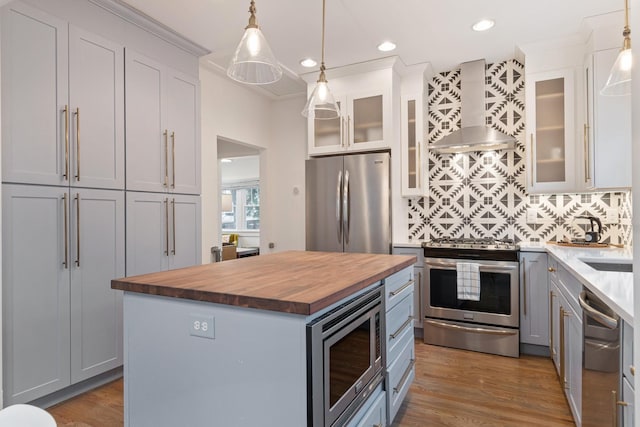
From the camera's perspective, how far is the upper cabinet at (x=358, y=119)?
376cm

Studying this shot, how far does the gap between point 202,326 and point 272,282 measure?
320mm

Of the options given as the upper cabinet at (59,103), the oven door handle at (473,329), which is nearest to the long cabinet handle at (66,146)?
the upper cabinet at (59,103)

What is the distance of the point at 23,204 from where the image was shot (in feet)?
7.07

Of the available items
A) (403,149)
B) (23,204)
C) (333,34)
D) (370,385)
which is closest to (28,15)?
(23,204)

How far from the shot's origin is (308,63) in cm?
380

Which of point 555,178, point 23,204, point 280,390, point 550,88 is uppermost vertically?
point 550,88

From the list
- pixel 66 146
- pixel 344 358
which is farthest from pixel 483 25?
pixel 66 146

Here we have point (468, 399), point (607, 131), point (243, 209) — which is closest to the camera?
point (468, 399)

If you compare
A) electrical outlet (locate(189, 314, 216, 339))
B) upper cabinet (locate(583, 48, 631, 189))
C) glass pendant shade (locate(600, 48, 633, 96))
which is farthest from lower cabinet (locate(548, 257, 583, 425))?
electrical outlet (locate(189, 314, 216, 339))

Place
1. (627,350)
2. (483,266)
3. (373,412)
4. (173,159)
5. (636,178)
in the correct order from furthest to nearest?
(483,266) → (173,159) → (373,412) → (627,350) → (636,178)

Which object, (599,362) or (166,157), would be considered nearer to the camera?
(599,362)

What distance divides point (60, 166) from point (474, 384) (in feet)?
10.4

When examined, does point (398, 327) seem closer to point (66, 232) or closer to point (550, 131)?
point (66, 232)

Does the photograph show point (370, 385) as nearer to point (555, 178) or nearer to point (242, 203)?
point (555, 178)
